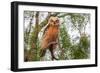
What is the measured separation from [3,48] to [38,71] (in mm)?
278

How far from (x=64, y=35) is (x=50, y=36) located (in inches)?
4.1

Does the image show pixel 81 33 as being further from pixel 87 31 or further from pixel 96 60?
pixel 96 60

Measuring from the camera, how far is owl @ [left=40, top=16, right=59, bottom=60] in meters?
1.74

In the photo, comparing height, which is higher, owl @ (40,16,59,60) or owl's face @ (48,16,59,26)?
owl's face @ (48,16,59,26)

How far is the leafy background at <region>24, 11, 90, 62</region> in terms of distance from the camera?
67.1 inches

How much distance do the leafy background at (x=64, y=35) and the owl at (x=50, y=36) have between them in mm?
24

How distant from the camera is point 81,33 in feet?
6.14

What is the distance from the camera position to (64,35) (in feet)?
5.93

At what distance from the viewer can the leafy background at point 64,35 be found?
1705 millimetres

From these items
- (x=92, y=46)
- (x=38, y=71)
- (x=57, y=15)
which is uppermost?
(x=57, y=15)

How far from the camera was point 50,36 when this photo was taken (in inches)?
69.6

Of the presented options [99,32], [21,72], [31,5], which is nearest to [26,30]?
[31,5]

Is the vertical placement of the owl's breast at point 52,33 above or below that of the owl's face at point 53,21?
below

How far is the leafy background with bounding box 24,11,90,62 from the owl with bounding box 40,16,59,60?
0.08ft
